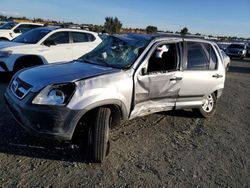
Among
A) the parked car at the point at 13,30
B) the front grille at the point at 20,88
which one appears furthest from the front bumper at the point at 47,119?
the parked car at the point at 13,30

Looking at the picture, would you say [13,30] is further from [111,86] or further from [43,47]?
[111,86]

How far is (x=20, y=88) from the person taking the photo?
14.2 ft

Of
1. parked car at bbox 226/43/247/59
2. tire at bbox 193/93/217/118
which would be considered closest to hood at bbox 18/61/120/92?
tire at bbox 193/93/217/118

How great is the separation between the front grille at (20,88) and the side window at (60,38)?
208 inches

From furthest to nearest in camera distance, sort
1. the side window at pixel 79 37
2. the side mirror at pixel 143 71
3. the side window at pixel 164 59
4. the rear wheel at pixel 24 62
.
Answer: the side window at pixel 79 37 < the rear wheel at pixel 24 62 < the side window at pixel 164 59 < the side mirror at pixel 143 71

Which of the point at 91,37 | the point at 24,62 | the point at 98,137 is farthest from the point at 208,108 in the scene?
the point at 91,37

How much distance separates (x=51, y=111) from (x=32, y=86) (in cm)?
49

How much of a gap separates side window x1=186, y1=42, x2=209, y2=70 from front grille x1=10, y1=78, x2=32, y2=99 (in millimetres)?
2889

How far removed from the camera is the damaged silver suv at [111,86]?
3.91 meters

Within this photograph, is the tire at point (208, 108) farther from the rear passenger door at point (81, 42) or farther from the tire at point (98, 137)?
the rear passenger door at point (81, 42)

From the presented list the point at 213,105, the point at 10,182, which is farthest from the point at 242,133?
the point at 10,182

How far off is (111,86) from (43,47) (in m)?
5.72

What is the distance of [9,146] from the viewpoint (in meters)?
4.50

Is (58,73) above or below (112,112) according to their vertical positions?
above
